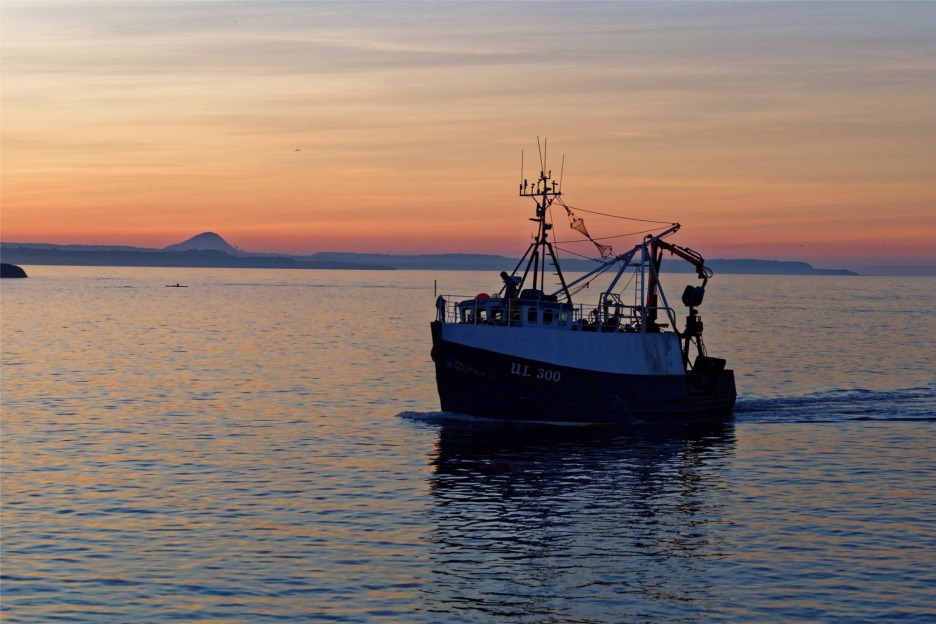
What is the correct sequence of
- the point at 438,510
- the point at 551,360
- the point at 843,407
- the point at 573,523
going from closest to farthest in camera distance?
the point at 573,523 < the point at 438,510 < the point at 551,360 < the point at 843,407

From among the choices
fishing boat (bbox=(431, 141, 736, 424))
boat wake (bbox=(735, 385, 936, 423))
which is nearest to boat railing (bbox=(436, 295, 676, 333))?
fishing boat (bbox=(431, 141, 736, 424))

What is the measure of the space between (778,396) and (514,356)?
26268mm

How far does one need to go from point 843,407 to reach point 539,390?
71.2ft

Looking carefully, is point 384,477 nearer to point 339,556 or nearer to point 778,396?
point 339,556

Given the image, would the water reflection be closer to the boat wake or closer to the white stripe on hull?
the white stripe on hull

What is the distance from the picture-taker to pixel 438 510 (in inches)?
1344

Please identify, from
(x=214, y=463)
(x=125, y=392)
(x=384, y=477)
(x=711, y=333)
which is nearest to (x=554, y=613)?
(x=384, y=477)

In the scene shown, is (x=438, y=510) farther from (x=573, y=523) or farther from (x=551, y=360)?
(x=551, y=360)

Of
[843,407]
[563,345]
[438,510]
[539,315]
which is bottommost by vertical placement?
[438,510]

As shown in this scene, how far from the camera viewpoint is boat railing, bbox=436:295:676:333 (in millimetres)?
50656

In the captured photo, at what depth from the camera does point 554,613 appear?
24.1 meters

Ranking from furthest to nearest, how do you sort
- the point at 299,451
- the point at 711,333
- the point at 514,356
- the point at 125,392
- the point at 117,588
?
the point at 711,333
the point at 125,392
the point at 514,356
the point at 299,451
the point at 117,588

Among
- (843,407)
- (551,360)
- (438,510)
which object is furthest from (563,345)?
(843,407)

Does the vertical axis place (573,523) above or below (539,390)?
below
